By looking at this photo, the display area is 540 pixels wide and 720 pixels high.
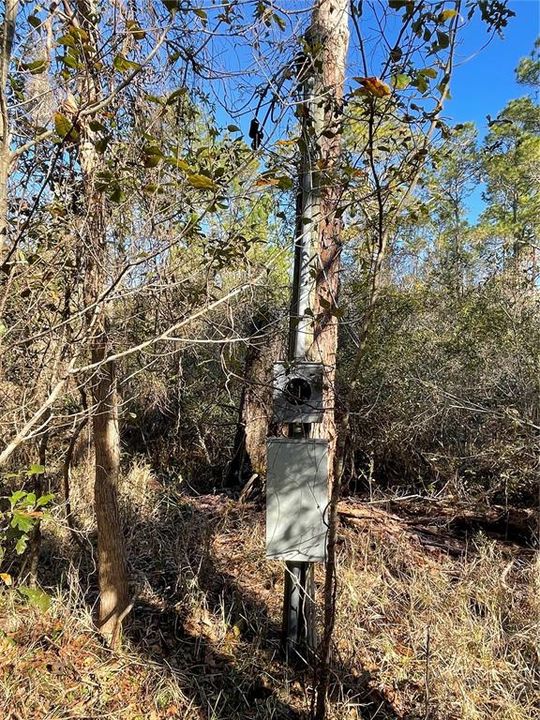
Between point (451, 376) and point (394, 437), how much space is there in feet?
3.01

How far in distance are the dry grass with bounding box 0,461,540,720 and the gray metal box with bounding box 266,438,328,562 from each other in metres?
0.70

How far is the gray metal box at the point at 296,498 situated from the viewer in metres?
2.33

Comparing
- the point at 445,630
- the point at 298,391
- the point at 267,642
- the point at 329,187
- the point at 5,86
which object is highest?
the point at 329,187

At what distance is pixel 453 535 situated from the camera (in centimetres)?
402

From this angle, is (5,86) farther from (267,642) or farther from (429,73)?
(267,642)

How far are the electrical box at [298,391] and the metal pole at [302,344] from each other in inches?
4.6

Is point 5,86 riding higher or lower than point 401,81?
lower

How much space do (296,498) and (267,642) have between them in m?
1.11

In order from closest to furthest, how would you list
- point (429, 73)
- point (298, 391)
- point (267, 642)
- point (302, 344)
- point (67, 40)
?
point (67, 40) → point (429, 73) → point (298, 391) → point (302, 344) → point (267, 642)

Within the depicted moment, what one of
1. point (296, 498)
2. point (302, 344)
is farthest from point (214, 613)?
point (302, 344)

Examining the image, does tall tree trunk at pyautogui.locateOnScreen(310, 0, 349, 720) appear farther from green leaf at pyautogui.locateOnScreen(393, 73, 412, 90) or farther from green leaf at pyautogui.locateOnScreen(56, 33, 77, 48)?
green leaf at pyautogui.locateOnScreen(56, 33, 77, 48)

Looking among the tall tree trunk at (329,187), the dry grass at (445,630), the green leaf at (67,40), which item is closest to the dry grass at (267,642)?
the dry grass at (445,630)

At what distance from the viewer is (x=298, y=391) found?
246cm

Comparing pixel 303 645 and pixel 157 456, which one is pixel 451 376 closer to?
pixel 303 645
